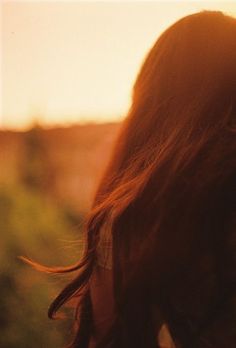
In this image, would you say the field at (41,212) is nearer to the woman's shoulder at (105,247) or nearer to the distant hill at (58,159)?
the distant hill at (58,159)

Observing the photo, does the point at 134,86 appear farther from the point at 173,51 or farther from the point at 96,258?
the point at 96,258

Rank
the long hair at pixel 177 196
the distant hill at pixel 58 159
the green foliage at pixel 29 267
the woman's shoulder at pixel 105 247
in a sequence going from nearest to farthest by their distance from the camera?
the long hair at pixel 177 196, the woman's shoulder at pixel 105 247, the green foliage at pixel 29 267, the distant hill at pixel 58 159

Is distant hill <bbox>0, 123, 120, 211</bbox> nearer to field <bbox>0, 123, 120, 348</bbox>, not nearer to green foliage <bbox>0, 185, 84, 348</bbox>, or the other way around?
field <bbox>0, 123, 120, 348</bbox>

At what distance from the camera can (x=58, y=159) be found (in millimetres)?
3766

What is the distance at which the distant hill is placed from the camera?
338 cm

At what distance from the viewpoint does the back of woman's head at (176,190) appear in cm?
88

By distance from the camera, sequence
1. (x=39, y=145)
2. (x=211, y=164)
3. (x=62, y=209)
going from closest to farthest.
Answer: (x=211, y=164) < (x=62, y=209) < (x=39, y=145)

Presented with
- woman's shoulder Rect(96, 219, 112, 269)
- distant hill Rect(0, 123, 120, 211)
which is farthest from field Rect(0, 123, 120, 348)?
woman's shoulder Rect(96, 219, 112, 269)

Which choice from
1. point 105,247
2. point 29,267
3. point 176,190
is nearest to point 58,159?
point 29,267

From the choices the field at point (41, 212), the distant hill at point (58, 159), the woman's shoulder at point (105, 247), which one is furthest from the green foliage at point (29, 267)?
the woman's shoulder at point (105, 247)

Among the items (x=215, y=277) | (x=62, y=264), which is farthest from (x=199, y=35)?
(x=62, y=264)

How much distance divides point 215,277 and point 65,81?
152 cm

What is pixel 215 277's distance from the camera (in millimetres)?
878

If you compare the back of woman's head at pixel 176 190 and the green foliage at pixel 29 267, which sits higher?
the back of woman's head at pixel 176 190
